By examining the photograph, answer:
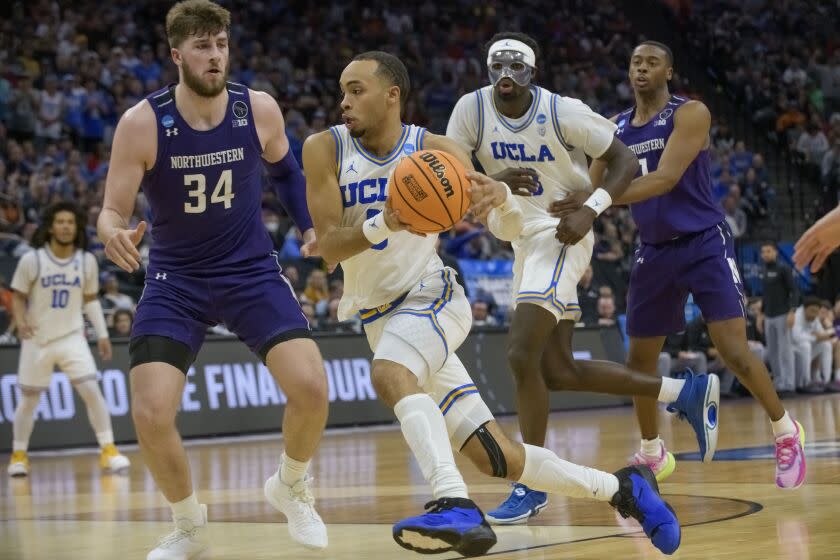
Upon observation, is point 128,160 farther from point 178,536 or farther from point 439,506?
point 439,506

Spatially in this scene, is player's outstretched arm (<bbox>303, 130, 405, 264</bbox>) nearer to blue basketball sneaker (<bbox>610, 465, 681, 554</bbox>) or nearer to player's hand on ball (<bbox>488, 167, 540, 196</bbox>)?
player's hand on ball (<bbox>488, 167, 540, 196</bbox>)

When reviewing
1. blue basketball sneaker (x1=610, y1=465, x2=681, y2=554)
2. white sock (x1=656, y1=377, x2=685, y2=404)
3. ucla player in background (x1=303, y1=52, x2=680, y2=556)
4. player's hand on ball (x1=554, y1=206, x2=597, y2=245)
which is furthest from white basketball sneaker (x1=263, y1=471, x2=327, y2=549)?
white sock (x1=656, y1=377, x2=685, y2=404)

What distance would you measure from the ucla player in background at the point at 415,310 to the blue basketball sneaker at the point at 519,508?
123 centimetres

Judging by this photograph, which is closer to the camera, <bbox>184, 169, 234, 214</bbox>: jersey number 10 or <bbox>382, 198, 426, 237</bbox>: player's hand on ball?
<bbox>382, 198, 426, 237</bbox>: player's hand on ball

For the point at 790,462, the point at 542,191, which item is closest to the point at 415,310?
the point at 542,191

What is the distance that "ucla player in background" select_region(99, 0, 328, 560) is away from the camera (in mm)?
5605

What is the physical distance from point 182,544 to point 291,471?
577 millimetres

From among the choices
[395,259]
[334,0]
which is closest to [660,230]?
[395,259]

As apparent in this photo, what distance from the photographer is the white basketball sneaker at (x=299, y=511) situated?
5672mm

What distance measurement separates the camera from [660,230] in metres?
7.72

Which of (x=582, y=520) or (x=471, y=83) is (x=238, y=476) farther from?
(x=471, y=83)

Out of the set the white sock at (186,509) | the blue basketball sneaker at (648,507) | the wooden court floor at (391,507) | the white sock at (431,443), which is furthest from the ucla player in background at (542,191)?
the white sock at (186,509)

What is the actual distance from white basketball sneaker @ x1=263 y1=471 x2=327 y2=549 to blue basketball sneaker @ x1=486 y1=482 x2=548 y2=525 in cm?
103

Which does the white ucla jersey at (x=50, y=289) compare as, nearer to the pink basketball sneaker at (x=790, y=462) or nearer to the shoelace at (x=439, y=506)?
the pink basketball sneaker at (x=790, y=462)
